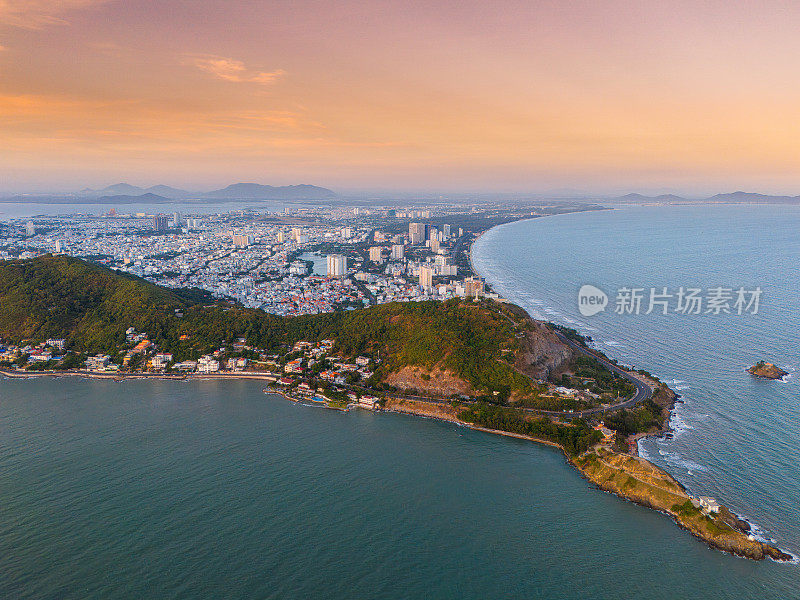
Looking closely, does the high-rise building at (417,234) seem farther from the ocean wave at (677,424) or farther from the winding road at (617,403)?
the ocean wave at (677,424)

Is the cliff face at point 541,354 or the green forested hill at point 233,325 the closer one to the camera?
the cliff face at point 541,354

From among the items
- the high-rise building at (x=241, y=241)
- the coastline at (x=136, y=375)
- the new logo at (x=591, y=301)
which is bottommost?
the coastline at (x=136, y=375)

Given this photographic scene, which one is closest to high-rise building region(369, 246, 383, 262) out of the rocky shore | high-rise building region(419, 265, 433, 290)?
high-rise building region(419, 265, 433, 290)

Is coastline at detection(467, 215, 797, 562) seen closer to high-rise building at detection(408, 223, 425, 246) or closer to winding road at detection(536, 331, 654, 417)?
winding road at detection(536, 331, 654, 417)

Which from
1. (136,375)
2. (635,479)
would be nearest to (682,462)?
(635,479)

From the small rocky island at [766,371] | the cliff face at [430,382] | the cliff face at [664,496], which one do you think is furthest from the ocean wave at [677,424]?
the cliff face at [430,382]

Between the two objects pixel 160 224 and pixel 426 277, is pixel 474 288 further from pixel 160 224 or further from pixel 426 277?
pixel 160 224
